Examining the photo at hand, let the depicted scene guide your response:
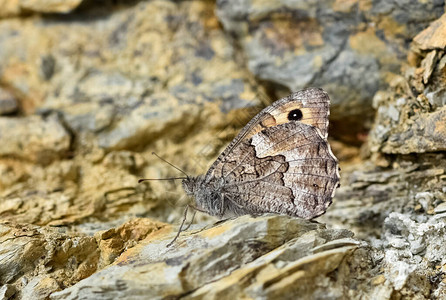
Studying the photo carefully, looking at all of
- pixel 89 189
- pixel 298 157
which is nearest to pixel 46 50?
pixel 89 189

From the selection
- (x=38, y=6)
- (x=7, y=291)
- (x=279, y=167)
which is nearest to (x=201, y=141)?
(x=279, y=167)

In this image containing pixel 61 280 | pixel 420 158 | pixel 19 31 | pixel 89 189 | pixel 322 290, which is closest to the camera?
pixel 322 290

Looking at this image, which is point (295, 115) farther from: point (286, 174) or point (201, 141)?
point (201, 141)

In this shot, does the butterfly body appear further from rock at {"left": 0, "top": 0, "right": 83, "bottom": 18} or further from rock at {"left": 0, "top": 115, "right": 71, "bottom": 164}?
rock at {"left": 0, "top": 0, "right": 83, "bottom": 18}

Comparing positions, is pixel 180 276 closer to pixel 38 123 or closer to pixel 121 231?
pixel 121 231

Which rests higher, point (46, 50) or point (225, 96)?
point (46, 50)

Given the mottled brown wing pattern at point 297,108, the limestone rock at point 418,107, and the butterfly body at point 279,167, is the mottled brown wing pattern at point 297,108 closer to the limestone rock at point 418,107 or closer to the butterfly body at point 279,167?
the butterfly body at point 279,167
